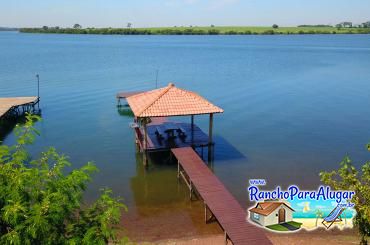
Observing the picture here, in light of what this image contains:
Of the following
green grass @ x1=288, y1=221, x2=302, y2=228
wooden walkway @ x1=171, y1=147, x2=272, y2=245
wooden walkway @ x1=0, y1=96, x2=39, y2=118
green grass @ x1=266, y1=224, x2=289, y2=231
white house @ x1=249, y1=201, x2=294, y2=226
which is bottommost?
green grass @ x1=266, y1=224, x2=289, y2=231

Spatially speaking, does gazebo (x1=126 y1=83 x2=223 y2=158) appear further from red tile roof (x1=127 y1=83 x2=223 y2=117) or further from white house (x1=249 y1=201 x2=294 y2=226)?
white house (x1=249 y1=201 x2=294 y2=226)

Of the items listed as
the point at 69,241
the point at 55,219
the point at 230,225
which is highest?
the point at 55,219

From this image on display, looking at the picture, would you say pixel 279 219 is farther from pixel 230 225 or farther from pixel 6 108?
pixel 6 108

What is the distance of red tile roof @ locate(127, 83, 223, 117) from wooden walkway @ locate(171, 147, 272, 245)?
2124 mm

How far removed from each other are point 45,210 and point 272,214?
31.2ft

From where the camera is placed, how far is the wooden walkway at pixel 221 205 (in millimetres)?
11414

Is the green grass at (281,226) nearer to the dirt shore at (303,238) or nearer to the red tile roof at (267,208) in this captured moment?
the dirt shore at (303,238)

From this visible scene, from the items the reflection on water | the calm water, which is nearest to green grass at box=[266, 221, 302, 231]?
the reflection on water

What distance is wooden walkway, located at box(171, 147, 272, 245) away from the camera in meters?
11.4

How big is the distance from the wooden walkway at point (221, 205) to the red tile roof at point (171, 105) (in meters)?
2.12

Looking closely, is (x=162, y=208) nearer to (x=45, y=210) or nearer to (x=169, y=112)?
(x=169, y=112)

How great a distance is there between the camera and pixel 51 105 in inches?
1320

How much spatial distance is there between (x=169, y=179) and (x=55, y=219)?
12.6m

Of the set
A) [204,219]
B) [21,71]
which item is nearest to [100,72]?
[21,71]
